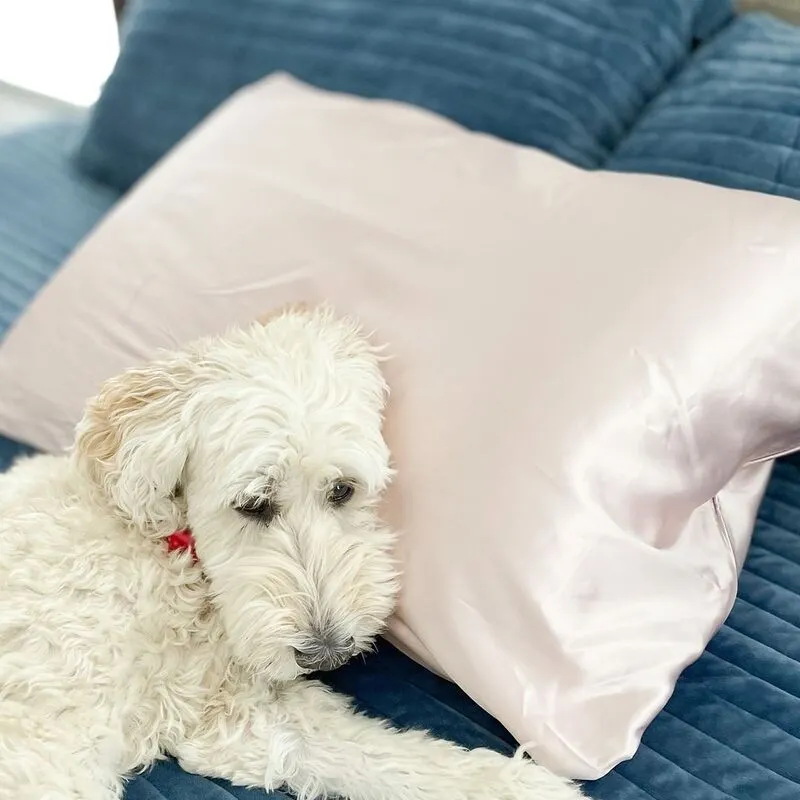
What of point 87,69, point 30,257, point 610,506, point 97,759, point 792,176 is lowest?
point 87,69

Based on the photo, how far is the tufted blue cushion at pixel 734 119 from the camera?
1.42 meters

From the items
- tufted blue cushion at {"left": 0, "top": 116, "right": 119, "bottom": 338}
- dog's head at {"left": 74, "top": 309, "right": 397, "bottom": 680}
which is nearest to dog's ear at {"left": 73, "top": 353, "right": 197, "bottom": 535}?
dog's head at {"left": 74, "top": 309, "right": 397, "bottom": 680}

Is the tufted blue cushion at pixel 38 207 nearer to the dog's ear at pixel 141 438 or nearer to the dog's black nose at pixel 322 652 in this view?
the dog's ear at pixel 141 438

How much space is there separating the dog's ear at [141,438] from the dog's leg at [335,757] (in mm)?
271

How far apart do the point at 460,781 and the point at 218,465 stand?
1.48 ft

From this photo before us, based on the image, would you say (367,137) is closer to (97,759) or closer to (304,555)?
(304,555)

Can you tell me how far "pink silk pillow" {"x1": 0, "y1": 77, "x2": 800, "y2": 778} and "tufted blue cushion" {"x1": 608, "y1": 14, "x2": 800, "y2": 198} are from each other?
0.27m

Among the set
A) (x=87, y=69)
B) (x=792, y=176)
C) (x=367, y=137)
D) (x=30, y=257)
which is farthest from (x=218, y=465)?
(x=87, y=69)

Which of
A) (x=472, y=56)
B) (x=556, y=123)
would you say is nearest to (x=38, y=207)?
(x=472, y=56)

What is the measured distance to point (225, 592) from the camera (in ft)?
3.68

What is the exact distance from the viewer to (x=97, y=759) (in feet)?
3.41

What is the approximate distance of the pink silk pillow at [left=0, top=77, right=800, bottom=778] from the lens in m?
1.01

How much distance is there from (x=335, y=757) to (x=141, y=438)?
439 millimetres

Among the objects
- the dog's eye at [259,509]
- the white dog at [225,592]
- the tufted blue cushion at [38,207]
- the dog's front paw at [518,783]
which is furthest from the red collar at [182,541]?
the tufted blue cushion at [38,207]
